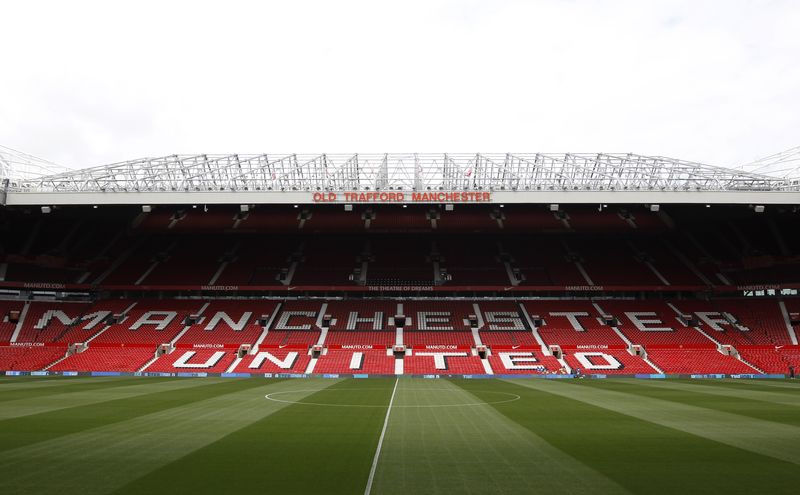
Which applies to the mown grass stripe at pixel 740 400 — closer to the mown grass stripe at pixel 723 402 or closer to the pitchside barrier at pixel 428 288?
the mown grass stripe at pixel 723 402

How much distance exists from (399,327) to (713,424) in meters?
35.1

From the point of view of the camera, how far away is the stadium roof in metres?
42.7

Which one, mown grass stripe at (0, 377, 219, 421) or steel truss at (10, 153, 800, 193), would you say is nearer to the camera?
mown grass stripe at (0, 377, 219, 421)

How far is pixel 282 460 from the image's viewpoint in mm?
11141

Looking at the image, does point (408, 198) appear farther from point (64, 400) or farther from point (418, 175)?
point (64, 400)

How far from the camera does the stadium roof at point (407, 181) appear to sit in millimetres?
42656

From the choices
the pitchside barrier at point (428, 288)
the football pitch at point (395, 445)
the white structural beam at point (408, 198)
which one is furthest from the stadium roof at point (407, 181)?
the football pitch at point (395, 445)

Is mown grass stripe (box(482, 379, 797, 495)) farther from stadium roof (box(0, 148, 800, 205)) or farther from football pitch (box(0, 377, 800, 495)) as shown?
stadium roof (box(0, 148, 800, 205))

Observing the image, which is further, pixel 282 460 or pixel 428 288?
pixel 428 288

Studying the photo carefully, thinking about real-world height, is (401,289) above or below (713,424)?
above

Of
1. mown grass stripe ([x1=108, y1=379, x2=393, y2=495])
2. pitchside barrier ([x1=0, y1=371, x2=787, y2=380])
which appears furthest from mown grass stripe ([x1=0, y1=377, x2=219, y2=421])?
pitchside barrier ([x1=0, y1=371, x2=787, y2=380])

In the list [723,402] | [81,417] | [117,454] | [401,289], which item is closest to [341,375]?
[401,289]

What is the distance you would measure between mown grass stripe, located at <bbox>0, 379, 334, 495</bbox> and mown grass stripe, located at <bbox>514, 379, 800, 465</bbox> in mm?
11811

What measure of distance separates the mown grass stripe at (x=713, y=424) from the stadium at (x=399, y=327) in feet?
0.57
